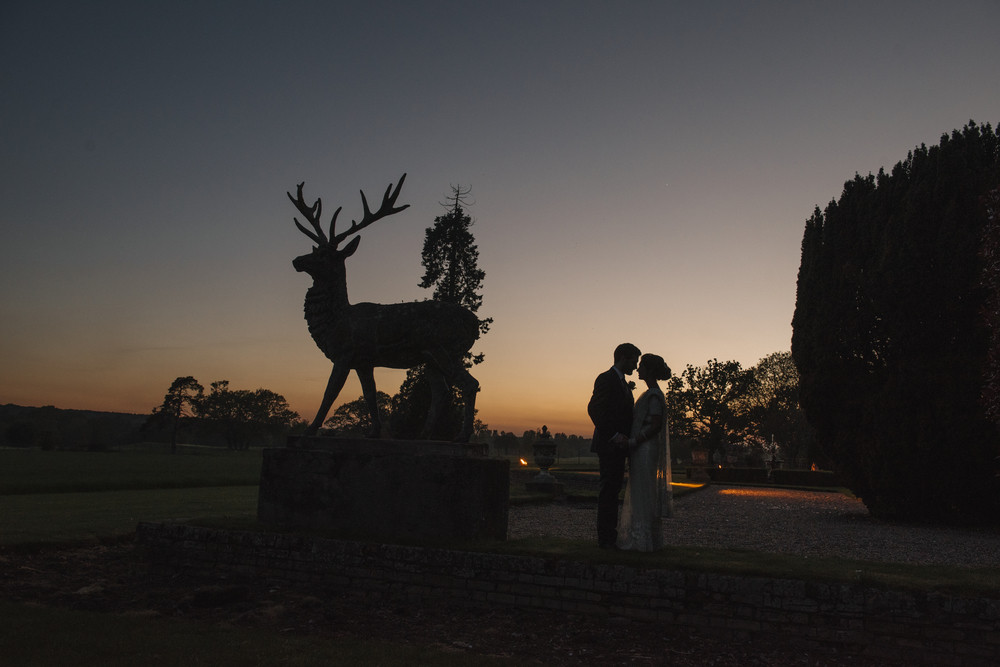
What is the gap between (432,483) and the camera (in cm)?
788

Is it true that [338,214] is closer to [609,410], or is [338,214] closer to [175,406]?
[609,410]

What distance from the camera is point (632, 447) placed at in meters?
7.07

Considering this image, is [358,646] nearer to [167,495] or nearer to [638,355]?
[638,355]

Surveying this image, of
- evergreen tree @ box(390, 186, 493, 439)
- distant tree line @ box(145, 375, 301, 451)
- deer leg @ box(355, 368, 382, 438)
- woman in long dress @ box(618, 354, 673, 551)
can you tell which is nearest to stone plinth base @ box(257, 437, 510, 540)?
deer leg @ box(355, 368, 382, 438)

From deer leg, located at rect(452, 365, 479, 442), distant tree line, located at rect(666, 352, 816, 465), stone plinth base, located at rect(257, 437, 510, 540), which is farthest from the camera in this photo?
distant tree line, located at rect(666, 352, 816, 465)

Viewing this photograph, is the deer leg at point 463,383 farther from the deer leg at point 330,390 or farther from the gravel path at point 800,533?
the gravel path at point 800,533

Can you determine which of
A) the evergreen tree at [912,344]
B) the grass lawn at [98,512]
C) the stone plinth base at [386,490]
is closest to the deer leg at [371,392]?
the stone plinth base at [386,490]

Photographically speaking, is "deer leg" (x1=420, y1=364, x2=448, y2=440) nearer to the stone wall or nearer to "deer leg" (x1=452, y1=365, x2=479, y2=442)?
"deer leg" (x1=452, y1=365, x2=479, y2=442)

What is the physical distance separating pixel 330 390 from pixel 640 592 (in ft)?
16.6

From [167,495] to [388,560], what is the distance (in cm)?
1370

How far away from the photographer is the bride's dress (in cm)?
699

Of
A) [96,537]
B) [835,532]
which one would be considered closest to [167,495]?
[96,537]

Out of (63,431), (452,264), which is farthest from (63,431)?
(452,264)

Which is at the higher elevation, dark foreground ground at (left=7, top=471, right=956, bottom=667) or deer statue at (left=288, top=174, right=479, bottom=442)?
deer statue at (left=288, top=174, right=479, bottom=442)
